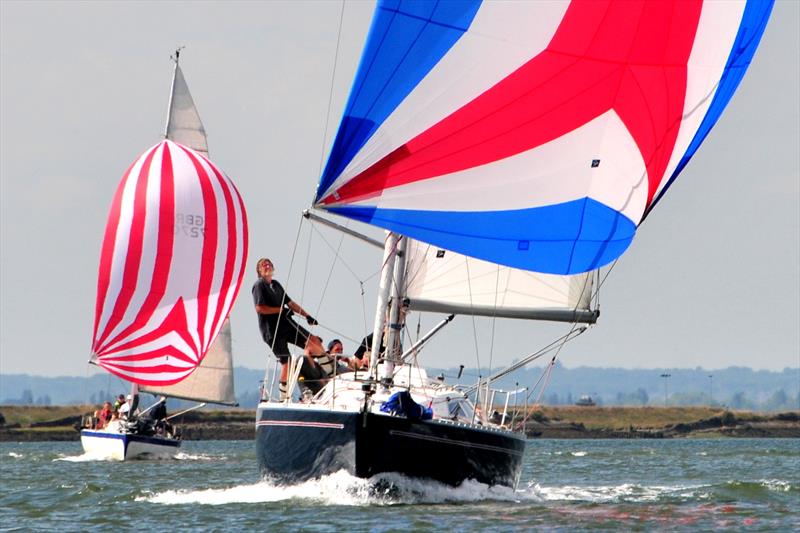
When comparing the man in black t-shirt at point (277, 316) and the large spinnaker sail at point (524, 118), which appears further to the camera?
the man in black t-shirt at point (277, 316)

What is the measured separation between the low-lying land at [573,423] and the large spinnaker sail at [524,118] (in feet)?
246

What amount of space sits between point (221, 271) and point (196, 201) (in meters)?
1.89

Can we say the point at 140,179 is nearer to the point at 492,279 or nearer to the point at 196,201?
the point at 196,201

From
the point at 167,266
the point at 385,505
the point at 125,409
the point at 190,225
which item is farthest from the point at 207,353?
the point at 385,505

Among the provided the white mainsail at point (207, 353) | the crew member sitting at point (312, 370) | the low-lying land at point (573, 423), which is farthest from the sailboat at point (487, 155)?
the low-lying land at point (573, 423)

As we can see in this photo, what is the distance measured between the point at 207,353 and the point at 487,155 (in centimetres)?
2806

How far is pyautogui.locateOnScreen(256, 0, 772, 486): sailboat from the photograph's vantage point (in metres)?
20.3

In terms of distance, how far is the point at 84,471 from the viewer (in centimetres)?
3762

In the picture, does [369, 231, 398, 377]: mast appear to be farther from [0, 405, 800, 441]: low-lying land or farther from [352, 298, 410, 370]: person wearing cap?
[0, 405, 800, 441]: low-lying land

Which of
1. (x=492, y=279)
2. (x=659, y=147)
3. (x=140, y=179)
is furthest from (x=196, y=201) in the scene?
(x=659, y=147)

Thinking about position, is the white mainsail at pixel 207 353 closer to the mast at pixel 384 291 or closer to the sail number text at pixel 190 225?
the sail number text at pixel 190 225

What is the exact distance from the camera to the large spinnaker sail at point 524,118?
20234 mm

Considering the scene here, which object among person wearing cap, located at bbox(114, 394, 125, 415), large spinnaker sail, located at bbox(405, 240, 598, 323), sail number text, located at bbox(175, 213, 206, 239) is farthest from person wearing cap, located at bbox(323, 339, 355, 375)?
person wearing cap, located at bbox(114, 394, 125, 415)

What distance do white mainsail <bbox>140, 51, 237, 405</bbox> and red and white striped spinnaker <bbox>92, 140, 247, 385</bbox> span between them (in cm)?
892
